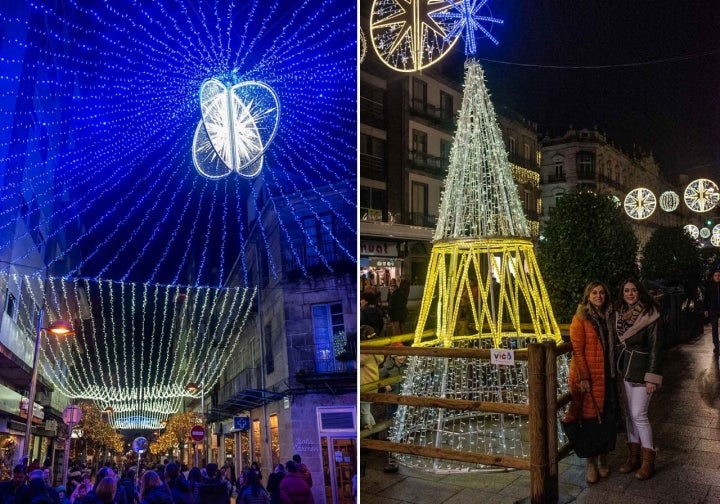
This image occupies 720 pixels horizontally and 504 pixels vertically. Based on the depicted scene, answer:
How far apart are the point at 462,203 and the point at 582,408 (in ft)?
→ 5.47

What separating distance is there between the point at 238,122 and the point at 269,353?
5.25ft

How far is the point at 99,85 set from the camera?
4.03 meters

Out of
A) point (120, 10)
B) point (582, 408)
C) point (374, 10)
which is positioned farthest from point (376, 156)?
point (582, 408)

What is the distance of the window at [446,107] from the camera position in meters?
7.25

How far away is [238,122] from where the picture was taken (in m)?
4.09

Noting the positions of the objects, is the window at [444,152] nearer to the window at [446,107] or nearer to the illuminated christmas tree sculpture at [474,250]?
the window at [446,107]

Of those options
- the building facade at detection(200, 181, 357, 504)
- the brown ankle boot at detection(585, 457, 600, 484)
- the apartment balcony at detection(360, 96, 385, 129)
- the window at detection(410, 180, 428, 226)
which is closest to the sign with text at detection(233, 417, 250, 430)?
the building facade at detection(200, 181, 357, 504)

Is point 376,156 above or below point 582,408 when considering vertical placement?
above

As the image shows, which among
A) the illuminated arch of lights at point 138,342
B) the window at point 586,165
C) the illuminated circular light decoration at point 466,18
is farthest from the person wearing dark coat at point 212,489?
the window at point 586,165

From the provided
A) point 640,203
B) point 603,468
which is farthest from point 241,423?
point 640,203

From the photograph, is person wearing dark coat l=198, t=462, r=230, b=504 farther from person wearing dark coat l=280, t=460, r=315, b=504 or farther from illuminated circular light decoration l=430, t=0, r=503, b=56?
illuminated circular light decoration l=430, t=0, r=503, b=56

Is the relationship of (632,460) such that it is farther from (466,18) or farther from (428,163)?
(428,163)

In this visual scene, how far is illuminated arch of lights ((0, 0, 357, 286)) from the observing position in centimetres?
383

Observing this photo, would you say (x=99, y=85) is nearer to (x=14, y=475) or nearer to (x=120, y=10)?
(x=120, y=10)
